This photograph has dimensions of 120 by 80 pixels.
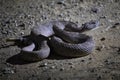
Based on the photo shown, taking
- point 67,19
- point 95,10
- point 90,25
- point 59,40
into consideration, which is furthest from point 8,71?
point 95,10

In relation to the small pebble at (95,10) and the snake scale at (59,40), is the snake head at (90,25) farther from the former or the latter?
the small pebble at (95,10)

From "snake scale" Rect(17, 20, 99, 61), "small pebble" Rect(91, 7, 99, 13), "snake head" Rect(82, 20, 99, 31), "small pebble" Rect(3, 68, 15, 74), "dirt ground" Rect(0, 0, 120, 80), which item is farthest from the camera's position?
"small pebble" Rect(91, 7, 99, 13)

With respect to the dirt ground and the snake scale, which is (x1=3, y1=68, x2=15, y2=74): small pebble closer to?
the dirt ground

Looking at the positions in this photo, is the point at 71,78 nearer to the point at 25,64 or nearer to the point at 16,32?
the point at 25,64

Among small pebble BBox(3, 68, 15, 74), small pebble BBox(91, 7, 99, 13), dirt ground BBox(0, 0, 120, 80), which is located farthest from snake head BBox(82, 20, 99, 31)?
small pebble BBox(3, 68, 15, 74)

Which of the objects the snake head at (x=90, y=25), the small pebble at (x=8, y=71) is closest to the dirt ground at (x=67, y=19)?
the small pebble at (x=8, y=71)

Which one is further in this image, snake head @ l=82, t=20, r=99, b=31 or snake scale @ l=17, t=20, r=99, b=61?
snake head @ l=82, t=20, r=99, b=31

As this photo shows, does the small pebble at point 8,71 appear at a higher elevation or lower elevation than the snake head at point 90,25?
lower
